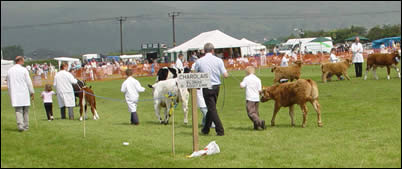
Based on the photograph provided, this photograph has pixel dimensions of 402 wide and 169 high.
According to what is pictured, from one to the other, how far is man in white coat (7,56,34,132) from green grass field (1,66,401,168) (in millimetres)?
265

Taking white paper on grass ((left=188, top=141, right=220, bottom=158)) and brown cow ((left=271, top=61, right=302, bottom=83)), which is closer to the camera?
white paper on grass ((left=188, top=141, right=220, bottom=158))

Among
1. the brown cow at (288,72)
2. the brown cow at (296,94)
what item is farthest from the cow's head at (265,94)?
the brown cow at (288,72)

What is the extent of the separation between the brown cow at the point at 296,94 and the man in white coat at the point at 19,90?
6.21m

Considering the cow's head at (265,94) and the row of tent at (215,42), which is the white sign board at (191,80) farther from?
the row of tent at (215,42)

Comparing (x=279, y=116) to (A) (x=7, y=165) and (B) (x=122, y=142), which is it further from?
(A) (x=7, y=165)

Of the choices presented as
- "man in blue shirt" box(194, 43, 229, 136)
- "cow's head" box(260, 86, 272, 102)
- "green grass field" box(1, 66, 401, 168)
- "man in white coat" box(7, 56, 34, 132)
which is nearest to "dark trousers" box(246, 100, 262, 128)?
"green grass field" box(1, 66, 401, 168)

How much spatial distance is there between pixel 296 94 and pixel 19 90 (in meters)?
7.03

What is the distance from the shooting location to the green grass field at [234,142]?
27.3 ft

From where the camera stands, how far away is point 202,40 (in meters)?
54.6

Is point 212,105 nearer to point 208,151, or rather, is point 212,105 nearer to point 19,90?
point 208,151

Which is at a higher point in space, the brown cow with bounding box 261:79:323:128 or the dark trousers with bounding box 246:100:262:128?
the brown cow with bounding box 261:79:323:128

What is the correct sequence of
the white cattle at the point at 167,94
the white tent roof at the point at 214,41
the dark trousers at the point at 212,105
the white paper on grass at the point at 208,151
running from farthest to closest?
the white tent roof at the point at 214,41 < the white cattle at the point at 167,94 < the dark trousers at the point at 212,105 < the white paper on grass at the point at 208,151

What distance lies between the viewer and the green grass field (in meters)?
8.31

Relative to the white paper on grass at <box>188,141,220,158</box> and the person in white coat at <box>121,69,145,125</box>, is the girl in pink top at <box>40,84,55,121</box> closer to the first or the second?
the person in white coat at <box>121,69,145,125</box>
